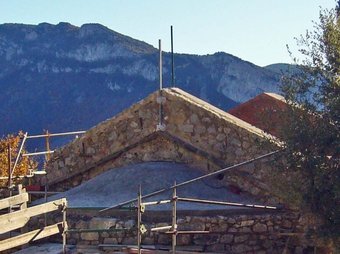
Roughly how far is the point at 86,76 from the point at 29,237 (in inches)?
3640

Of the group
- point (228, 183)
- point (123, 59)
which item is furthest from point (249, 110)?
point (123, 59)

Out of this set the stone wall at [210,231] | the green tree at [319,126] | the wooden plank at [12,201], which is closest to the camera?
the green tree at [319,126]

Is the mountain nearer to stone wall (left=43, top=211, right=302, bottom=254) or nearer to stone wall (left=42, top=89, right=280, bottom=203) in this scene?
stone wall (left=42, top=89, right=280, bottom=203)

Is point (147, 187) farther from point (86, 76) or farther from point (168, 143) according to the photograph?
point (86, 76)

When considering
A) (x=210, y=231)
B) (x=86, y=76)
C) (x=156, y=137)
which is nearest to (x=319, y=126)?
(x=210, y=231)

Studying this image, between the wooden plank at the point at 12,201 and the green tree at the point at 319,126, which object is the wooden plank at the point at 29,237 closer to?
the wooden plank at the point at 12,201

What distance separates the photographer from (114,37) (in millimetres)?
102938

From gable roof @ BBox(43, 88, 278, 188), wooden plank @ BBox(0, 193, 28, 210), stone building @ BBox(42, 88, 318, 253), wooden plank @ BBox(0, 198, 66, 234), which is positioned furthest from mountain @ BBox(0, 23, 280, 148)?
wooden plank @ BBox(0, 198, 66, 234)

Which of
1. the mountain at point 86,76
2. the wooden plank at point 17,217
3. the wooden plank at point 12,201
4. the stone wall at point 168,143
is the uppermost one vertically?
the mountain at point 86,76

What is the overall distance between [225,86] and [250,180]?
79.4 meters

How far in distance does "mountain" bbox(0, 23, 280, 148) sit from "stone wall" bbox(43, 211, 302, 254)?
6564 cm

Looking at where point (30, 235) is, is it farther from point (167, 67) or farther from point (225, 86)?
point (225, 86)

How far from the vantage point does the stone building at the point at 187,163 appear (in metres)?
11.6

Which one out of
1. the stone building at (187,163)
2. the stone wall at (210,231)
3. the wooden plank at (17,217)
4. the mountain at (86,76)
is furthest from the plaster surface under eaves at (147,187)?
the mountain at (86,76)
